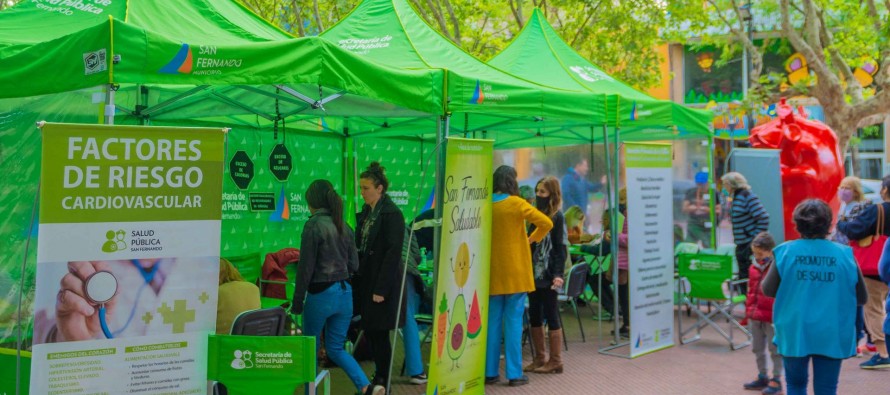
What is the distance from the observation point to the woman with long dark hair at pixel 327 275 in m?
5.01

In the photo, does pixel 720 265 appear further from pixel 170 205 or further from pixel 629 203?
pixel 170 205

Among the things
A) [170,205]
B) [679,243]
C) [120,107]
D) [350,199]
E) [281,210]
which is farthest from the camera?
[679,243]

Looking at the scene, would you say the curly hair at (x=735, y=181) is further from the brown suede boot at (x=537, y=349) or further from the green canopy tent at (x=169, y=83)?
the green canopy tent at (x=169, y=83)

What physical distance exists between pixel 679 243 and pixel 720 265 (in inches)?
106

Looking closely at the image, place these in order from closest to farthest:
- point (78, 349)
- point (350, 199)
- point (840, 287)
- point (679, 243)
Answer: point (78, 349)
point (840, 287)
point (350, 199)
point (679, 243)

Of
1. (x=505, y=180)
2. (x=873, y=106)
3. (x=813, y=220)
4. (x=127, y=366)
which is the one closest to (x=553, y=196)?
(x=505, y=180)

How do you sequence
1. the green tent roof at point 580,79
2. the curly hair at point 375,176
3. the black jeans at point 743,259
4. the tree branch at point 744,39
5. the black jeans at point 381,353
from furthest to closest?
1. the tree branch at point 744,39
2. the black jeans at point 743,259
3. the green tent roof at point 580,79
4. the black jeans at point 381,353
5. the curly hair at point 375,176

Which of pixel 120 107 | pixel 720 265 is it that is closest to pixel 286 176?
pixel 120 107

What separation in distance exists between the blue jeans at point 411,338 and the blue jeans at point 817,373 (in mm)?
2535

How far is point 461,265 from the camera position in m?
5.29

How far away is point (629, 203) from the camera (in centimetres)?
704

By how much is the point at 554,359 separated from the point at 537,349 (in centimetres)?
19

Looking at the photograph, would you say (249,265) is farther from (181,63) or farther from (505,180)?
(181,63)

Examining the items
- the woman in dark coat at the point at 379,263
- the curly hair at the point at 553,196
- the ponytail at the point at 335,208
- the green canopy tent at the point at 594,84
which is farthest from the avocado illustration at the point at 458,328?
the green canopy tent at the point at 594,84
